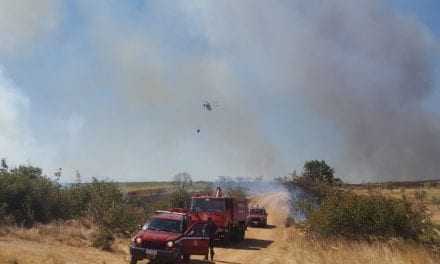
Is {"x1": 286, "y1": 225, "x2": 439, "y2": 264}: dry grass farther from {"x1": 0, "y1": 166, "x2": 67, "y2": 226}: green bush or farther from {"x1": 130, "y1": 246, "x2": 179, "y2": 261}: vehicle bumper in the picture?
{"x1": 0, "y1": 166, "x2": 67, "y2": 226}: green bush

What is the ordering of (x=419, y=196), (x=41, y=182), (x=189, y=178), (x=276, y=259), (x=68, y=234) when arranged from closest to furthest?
1. (x=276, y=259)
2. (x=68, y=234)
3. (x=419, y=196)
4. (x=41, y=182)
5. (x=189, y=178)

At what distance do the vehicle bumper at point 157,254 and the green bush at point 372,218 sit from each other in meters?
9.93

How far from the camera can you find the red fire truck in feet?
81.0

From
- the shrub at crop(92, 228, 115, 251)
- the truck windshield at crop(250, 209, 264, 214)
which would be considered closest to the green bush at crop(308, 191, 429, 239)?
the shrub at crop(92, 228, 115, 251)

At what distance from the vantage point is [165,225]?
17297 mm

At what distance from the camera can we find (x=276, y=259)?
19.8m

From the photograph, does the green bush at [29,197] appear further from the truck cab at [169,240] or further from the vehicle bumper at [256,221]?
the vehicle bumper at [256,221]

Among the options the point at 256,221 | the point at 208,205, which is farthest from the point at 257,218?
the point at 208,205

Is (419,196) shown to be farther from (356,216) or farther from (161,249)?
(161,249)

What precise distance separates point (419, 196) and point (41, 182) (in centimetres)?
2331

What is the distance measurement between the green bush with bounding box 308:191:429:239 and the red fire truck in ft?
15.3

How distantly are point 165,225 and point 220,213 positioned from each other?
8092 mm

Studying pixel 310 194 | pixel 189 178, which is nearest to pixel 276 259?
pixel 310 194

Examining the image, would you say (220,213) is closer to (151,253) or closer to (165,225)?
(165,225)
